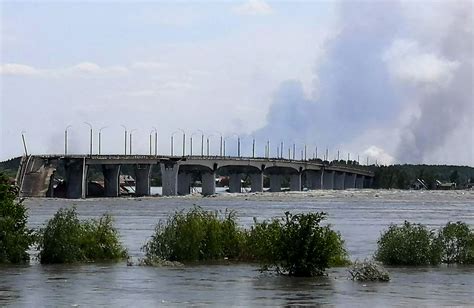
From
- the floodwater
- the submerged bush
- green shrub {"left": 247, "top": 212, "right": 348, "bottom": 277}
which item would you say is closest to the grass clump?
the floodwater

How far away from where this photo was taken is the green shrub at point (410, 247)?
44.1m

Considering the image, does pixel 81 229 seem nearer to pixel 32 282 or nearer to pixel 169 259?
pixel 169 259

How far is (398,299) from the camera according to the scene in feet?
106

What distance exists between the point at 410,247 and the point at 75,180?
153m

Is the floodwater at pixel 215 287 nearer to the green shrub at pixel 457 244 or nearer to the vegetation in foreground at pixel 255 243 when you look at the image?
the vegetation in foreground at pixel 255 243

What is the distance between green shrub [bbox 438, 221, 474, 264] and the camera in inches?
1746

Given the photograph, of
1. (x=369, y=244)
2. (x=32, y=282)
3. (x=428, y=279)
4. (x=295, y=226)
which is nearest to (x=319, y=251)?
(x=295, y=226)

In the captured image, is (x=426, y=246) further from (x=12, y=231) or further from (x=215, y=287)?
(x=12, y=231)

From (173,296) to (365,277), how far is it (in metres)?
7.83

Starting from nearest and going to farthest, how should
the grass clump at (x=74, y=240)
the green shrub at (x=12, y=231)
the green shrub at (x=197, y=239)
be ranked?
1. the green shrub at (x=12, y=231)
2. the grass clump at (x=74, y=240)
3. the green shrub at (x=197, y=239)

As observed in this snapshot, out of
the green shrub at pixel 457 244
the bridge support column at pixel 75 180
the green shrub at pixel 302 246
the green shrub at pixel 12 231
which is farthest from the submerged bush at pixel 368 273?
the bridge support column at pixel 75 180

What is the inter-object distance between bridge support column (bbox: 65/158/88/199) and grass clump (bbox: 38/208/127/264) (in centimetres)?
14423

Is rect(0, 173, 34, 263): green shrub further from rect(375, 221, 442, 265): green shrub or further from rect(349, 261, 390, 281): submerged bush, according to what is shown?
rect(375, 221, 442, 265): green shrub

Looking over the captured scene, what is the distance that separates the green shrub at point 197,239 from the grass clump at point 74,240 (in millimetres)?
1795
